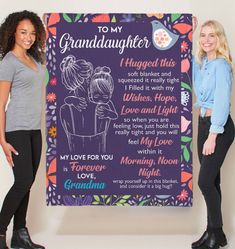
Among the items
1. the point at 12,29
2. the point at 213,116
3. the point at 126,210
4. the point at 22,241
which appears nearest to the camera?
the point at 213,116

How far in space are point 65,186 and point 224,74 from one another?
1233 millimetres

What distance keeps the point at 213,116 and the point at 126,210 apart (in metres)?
1.31

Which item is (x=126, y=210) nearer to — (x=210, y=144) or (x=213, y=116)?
(x=210, y=144)

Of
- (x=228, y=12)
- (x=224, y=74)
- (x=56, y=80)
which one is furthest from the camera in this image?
(x=228, y=12)

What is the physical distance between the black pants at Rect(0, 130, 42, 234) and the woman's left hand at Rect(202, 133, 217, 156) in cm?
98

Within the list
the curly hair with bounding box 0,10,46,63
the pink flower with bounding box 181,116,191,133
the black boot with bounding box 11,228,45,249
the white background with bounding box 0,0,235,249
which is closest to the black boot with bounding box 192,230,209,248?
the white background with bounding box 0,0,235,249

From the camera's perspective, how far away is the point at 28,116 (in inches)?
132

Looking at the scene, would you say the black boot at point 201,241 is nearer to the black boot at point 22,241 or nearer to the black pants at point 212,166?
the black pants at point 212,166

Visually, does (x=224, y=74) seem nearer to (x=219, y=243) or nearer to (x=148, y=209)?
(x=219, y=243)

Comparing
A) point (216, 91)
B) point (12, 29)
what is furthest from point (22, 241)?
point (216, 91)

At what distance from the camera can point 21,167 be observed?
335 centimetres

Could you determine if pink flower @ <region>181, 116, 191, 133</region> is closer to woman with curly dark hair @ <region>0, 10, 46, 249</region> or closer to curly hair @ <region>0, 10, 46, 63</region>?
woman with curly dark hair @ <region>0, 10, 46, 249</region>

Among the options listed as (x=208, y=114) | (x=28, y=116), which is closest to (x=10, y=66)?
(x=28, y=116)

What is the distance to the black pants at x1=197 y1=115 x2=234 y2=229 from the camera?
131 inches
